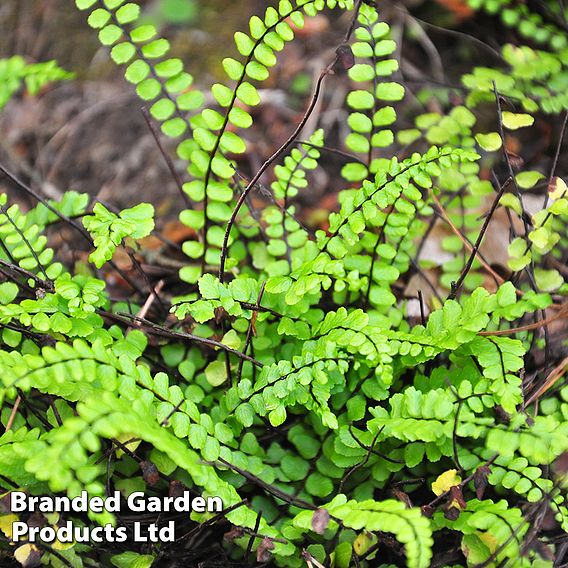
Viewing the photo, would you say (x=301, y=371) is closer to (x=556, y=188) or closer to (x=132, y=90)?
(x=556, y=188)

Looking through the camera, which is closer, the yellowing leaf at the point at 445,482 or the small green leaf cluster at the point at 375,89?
the yellowing leaf at the point at 445,482

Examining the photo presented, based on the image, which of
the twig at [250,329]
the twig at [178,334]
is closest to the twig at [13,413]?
the twig at [178,334]

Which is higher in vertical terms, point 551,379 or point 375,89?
point 375,89

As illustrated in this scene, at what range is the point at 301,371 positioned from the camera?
70.6 inches

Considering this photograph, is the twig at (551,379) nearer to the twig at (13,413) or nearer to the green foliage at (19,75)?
the twig at (13,413)

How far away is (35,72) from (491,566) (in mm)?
2347

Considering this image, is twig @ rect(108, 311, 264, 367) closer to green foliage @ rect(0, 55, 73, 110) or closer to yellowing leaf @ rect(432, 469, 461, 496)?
yellowing leaf @ rect(432, 469, 461, 496)

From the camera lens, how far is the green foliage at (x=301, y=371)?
169 cm

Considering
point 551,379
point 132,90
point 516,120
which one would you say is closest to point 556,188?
point 516,120

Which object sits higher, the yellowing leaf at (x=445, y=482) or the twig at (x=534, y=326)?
the twig at (x=534, y=326)

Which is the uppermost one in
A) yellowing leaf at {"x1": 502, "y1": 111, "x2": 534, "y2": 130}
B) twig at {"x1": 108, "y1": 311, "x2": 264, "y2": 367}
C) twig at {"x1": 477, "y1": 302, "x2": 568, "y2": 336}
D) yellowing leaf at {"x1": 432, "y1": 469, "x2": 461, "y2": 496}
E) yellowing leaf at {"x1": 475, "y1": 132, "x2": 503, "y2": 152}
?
yellowing leaf at {"x1": 502, "y1": 111, "x2": 534, "y2": 130}

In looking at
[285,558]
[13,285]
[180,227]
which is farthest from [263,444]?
[180,227]

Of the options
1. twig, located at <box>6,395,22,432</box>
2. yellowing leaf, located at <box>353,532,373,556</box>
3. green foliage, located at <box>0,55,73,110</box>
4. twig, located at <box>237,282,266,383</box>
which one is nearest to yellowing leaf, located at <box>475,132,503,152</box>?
twig, located at <box>237,282,266,383</box>

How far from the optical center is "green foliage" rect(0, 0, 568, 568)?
1.69 metres
